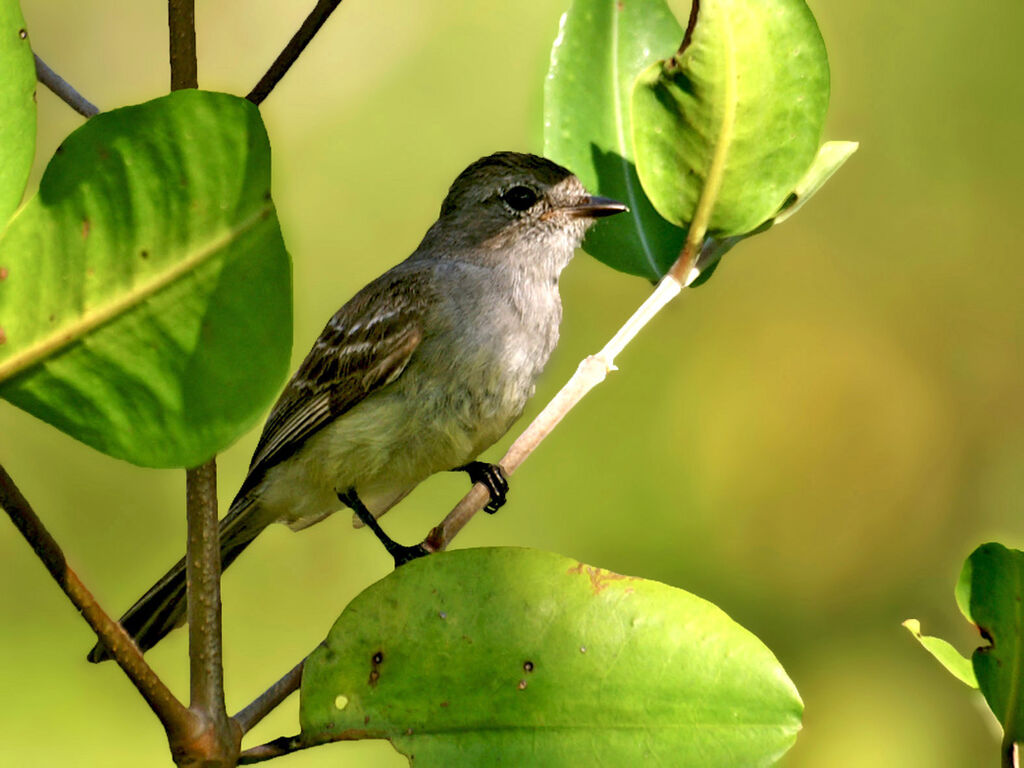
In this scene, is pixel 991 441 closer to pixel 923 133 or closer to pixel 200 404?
pixel 923 133

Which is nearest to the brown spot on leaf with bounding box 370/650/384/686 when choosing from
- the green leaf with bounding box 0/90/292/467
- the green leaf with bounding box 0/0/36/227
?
the green leaf with bounding box 0/90/292/467

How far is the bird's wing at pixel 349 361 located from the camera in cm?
273

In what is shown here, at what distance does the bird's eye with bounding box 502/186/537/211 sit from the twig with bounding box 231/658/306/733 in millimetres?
1840

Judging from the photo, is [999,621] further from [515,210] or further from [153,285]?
[515,210]

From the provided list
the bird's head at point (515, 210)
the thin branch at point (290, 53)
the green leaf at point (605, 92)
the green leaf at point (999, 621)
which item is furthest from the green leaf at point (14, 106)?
the bird's head at point (515, 210)

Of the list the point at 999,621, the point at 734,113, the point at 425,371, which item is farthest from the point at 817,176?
the point at 425,371

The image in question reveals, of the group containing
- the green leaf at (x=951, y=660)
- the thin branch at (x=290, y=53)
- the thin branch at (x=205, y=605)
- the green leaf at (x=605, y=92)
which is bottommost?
the green leaf at (x=951, y=660)

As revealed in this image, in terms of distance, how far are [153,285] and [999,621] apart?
863 mm

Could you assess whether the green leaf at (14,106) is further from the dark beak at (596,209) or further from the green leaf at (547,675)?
the dark beak at (596,209)

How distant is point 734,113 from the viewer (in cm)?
146

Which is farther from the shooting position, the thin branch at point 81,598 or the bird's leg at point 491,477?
the bird's leg at point 491,477

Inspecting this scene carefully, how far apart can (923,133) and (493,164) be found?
1.67m

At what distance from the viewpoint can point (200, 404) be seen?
113 cm

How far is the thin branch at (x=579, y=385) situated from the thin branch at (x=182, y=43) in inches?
22.2
